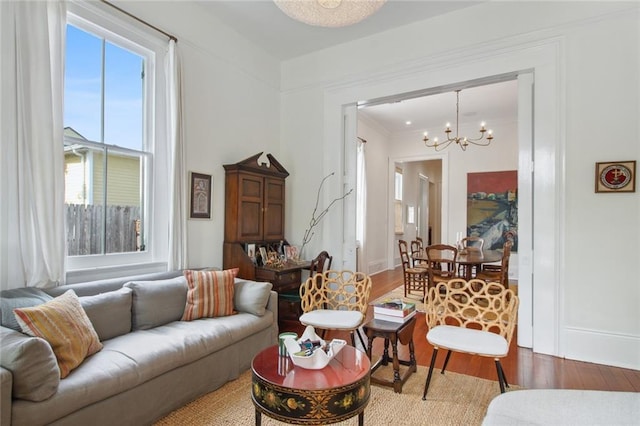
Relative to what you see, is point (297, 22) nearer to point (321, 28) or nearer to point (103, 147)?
point (321, 28)

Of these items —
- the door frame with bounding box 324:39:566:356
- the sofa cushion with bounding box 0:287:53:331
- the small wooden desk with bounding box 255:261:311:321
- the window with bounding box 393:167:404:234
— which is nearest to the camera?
the sofa cushion with bounding box 0:287:53:331

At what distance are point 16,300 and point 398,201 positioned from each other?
315 inches

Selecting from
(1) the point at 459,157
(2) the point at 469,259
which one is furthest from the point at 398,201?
(2) the point at 469,259

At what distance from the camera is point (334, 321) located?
2.94 m

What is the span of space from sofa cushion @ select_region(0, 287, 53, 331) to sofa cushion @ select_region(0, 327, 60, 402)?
401 millimetres

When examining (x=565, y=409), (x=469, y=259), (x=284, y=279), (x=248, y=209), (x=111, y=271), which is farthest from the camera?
(x=469, y=259)

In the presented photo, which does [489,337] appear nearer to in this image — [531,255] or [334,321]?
[334,321]

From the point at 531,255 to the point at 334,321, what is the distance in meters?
2.19

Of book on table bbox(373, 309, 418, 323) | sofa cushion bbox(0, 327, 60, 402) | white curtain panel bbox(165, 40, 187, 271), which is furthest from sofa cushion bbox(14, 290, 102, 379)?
book on table bbox(373, 309, 418, 323)

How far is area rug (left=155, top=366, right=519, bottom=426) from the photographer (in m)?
2.23

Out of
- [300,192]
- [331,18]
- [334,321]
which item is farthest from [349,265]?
[331,18]

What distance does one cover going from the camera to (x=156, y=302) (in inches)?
109

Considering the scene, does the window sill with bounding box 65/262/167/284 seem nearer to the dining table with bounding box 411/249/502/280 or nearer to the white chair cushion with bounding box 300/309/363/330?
the white chair cushion with bounding box 300/309/363/330

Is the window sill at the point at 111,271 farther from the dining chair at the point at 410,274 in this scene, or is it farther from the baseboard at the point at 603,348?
the baseboard at the point at 603,348
